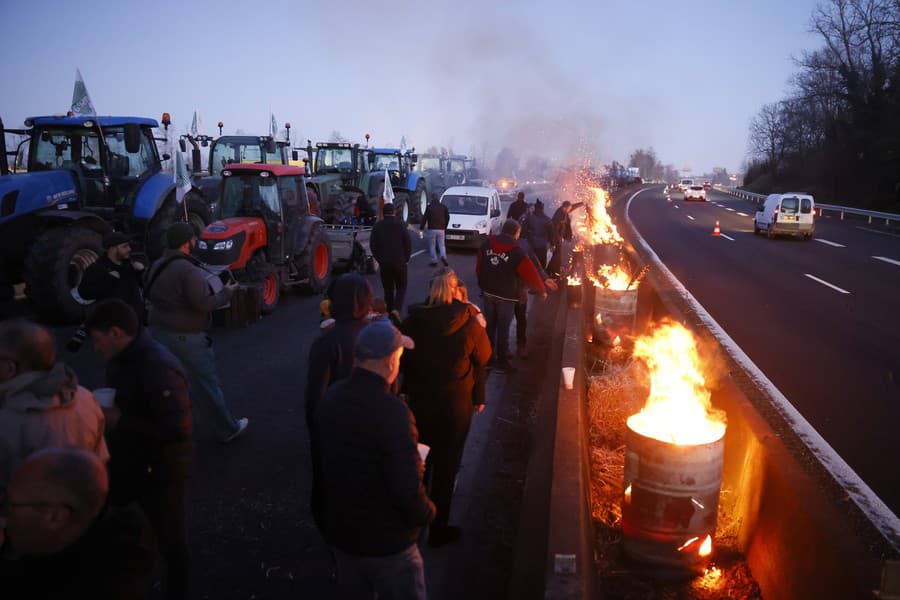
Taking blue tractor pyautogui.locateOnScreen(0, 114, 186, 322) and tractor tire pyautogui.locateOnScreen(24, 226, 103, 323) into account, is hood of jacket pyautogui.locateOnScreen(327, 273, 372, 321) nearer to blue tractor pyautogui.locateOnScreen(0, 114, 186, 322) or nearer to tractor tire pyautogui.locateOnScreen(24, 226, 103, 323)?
tractor tire pyautogui.locateOnScreen(24, 226, 103, 323)

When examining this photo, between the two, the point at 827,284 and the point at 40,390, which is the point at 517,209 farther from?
the point at 40,390

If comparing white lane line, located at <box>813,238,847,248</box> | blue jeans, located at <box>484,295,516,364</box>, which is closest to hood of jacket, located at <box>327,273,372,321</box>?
blue jeans, located at <box>484,295,516,364</box>

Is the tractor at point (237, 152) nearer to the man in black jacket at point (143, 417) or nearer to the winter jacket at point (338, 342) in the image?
the winter jacket at point (338, 342)

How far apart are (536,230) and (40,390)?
36.2ft

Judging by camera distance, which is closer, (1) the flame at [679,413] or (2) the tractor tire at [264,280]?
(1) the flame at [679,413]

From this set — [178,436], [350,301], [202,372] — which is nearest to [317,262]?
[202,372]

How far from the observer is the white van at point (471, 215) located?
19703 millimetres

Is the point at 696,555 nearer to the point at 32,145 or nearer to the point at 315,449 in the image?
the point at 315,449

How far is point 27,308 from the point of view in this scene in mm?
11539

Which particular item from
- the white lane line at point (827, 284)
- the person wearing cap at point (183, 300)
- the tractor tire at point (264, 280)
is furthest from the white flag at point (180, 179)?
the white lane line at point (827, 284)

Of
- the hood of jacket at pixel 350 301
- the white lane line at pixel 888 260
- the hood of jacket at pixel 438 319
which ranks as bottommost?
the white lane line at pixel 888 260

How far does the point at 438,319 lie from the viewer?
4.42m

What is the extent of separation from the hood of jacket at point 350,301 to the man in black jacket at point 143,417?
101cm

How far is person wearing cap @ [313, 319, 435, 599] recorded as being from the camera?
274 centimetres
